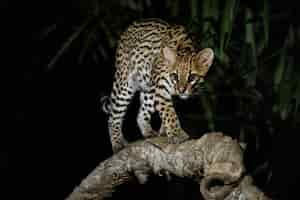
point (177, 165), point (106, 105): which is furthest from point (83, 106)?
point (177, 165)

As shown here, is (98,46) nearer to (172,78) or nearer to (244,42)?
(244,42)

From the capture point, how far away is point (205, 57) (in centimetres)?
489

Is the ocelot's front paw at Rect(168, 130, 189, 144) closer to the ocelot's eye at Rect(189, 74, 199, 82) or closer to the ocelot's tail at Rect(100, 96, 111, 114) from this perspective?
the ocelot's eye at Rect(189, 74, 199, 82)

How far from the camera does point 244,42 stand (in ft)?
19.1

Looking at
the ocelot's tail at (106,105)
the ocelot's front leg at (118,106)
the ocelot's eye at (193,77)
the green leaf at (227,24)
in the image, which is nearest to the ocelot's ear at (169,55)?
the ocelot's eye at (193,77)

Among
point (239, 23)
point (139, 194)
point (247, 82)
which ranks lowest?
point (139, 194)

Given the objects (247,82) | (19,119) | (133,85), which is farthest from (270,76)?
(19,119)

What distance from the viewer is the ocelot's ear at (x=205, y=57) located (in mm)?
4871

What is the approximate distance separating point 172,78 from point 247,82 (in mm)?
1161

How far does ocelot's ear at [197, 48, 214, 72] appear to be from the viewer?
4.87 metres

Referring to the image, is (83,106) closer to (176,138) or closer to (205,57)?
(176,138)

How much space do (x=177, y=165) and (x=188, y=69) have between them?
733 millimetres

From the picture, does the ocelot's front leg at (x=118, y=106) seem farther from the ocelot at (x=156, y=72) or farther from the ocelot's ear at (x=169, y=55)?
the ocelot's ear at (x=169, y=55)

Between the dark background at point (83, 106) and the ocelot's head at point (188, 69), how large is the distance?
88 cm
